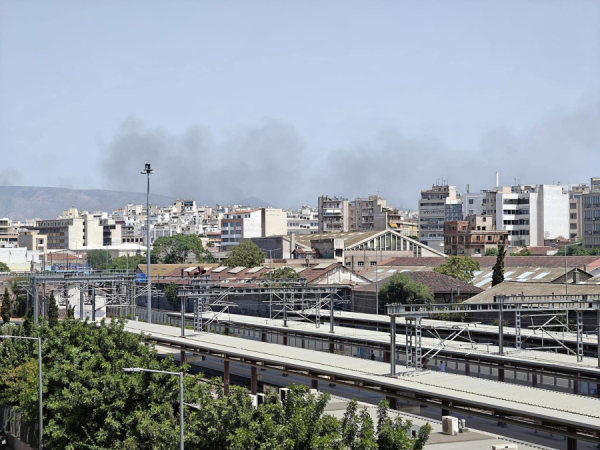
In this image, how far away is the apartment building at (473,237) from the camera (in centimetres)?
15562

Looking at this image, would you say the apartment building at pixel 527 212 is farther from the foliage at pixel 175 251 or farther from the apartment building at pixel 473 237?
the foliage at pixel 175 251

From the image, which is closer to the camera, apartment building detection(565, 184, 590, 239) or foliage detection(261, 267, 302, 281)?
foliage detection(261, 267, 302, 281)

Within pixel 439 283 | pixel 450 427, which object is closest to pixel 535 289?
pixel 439 283

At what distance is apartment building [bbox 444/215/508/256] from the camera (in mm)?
155625

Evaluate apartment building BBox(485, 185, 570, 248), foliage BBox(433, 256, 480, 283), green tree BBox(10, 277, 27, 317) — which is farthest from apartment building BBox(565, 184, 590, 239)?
green tree BBox(10, 277, 27, 317)

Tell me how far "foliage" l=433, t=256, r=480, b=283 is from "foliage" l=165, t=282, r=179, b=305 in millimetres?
28710

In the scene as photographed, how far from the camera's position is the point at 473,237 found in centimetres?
15700

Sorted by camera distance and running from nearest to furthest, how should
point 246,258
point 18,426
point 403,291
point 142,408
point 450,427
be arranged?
point 450,427, point 142,408, point 18,426, point 403,291, point 246,258

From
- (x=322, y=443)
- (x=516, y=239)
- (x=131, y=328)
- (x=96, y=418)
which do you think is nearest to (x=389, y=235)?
(x=516, y=239)

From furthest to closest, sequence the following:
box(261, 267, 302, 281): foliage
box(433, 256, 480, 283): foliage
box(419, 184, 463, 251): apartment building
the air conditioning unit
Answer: box(419, 184, 463, 251): apartment building
box(433, 256, 480, 283): foliage
box(261, 267, 302, 281): foliage
the air conditioning unit

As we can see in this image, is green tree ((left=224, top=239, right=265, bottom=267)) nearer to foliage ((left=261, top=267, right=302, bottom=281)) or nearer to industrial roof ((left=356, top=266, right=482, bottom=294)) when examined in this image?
foliage ((left=261, top=267, right=302, bottom=281))

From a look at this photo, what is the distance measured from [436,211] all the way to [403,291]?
380 feet

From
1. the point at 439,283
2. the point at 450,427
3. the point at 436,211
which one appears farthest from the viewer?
the point at 436,211

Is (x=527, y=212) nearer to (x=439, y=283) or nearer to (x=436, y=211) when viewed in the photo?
(x=436, y=211)
